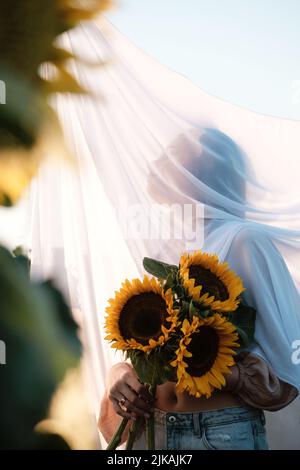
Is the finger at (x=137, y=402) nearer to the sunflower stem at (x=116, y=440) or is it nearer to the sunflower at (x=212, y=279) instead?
the sunflower stem at (x=116, y=440)

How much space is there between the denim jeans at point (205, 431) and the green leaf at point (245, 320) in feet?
0.45

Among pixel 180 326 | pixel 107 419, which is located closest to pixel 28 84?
pixel 180 326

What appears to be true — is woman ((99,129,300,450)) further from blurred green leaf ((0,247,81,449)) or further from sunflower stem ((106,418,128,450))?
blurred green leaf ((0,247,81,449))

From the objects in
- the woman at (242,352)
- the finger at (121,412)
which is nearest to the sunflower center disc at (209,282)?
the woman at (242,352)

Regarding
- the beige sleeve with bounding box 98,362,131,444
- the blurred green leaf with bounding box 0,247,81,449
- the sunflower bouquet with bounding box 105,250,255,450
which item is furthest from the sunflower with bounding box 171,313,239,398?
the blurred green leaf with bounding box 0,247,81,449

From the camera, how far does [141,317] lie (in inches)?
39.8

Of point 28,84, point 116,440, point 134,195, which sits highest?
point 134,195

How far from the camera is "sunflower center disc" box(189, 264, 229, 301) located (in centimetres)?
105

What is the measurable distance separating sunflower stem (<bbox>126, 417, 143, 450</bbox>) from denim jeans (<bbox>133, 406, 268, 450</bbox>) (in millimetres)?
45

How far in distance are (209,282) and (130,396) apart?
0.25 m

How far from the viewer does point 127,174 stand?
1385mm

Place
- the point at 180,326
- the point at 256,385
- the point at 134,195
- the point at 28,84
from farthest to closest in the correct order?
the point at 134,195 < the point at 256,385 < the point at 180,326 < the point at 28,84

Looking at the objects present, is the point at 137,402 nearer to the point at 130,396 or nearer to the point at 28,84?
the point at 130,396

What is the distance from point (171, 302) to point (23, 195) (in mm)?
686
